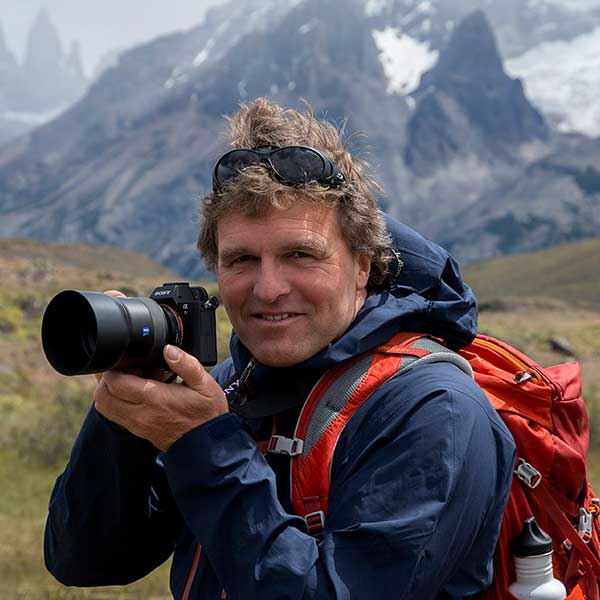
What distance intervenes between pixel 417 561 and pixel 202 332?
809 mm

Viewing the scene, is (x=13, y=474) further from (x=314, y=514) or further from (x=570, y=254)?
(x=570, y=254)

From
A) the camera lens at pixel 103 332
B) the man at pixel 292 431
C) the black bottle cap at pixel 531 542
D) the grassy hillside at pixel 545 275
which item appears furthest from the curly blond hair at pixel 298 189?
the grassy hillside at pixel 545 275

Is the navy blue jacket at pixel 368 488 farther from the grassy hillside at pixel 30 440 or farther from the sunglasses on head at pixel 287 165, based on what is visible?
the grassy hillside at pixel 30 440

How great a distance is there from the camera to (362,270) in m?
2.56

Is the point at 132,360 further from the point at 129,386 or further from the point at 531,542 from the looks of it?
the point at 531,542

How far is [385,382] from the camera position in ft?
7.20

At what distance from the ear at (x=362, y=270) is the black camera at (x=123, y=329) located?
45cm

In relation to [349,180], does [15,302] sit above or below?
below

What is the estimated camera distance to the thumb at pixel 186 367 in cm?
207

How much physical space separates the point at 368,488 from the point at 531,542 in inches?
20.8

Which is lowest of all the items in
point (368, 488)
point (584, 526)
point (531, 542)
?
point (584, 526)

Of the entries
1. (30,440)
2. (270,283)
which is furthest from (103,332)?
(30,440)

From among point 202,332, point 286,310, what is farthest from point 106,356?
point 286,310

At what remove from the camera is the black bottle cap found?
2.22 meters
